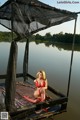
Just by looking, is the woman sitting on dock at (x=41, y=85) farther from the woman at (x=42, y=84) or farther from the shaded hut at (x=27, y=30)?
the shaded hut at (x=27, y=30)

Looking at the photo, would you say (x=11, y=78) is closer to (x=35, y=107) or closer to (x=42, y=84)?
(x=35, y=107)

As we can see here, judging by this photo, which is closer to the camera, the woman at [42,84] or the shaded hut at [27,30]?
the shaded hut at [27,30]

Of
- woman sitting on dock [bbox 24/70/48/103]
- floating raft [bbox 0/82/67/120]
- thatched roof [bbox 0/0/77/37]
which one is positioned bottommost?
floating raft [bbox 0/82/67/120]

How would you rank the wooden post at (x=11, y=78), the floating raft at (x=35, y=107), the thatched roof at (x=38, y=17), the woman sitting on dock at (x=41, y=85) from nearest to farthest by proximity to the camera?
1. the wooden post at (x=11, y=78)
2. the floating raft at (x=35, y=107)
3. the thatched roof at (x=38, y=17)
4. the woman sitting on dock at (x=41, y=85)

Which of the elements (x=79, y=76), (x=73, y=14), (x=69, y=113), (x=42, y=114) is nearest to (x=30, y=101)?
(x=42, y=114)

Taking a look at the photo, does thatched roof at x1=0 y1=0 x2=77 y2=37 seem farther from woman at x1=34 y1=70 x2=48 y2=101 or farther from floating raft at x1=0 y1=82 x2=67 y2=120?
floating raft at x1=0 y1=82 x2=67 y2=120

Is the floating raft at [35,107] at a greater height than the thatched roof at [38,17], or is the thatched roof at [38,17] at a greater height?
the thatched roof at [38,17]

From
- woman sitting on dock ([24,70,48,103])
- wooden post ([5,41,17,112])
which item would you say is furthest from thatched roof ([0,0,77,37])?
woman sitting on dock ([24,70,48,103])

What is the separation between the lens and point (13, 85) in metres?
5.14

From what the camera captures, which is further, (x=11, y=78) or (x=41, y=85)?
(x=41, y=85)

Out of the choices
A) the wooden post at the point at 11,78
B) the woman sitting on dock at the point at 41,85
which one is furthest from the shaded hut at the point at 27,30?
the woman sitting on dock at the point at 41,85

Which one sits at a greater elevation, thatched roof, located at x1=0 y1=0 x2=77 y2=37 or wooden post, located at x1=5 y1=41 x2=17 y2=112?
thatched roof, located at x1=0 y1=0 x2=77 y2=37

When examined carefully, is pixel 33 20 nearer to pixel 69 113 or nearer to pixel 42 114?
pixel 42 114

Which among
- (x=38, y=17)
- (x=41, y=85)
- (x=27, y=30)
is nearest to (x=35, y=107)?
(x=41, y=85)
